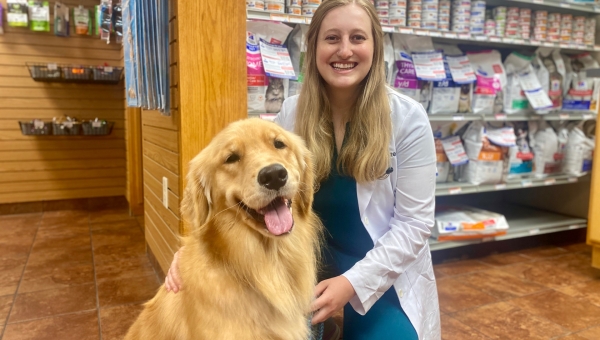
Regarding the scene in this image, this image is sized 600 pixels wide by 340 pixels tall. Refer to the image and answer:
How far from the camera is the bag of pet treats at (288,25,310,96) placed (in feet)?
8.60

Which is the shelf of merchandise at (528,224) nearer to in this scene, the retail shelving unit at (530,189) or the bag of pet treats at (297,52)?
the retail shelving unit at (530,189)

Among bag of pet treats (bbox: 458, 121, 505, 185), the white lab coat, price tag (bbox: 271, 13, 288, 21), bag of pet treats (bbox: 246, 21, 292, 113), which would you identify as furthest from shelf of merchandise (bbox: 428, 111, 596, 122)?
the white lab coat

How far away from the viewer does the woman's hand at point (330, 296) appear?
4.87ft

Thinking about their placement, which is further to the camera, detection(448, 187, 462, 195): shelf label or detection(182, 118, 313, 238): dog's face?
detection(448, 187, 462, 195): shelf label

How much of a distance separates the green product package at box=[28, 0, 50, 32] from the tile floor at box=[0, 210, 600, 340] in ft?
6.97

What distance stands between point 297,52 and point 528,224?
2491 mm

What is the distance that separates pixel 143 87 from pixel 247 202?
1293 mm

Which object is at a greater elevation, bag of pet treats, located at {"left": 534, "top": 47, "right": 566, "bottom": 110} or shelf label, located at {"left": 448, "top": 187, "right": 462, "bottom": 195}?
bag of pet treats, located at {"left": 534, "top": 47, "right": 566, "bottom": 110}

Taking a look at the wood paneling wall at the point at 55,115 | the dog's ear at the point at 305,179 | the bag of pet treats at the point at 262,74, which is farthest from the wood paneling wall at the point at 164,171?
the wood paneling wall at the point at 55,115

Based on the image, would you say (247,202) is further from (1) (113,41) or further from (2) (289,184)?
(1) (113,41)

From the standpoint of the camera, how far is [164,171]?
2492 mm

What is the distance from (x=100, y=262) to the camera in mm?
3180

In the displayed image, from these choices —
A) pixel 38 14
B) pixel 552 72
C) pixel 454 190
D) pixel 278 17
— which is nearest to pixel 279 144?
pixel 278 17

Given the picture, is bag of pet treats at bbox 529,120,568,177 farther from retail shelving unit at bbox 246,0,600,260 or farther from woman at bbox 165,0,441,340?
woman at bbox 165,0,441,340
